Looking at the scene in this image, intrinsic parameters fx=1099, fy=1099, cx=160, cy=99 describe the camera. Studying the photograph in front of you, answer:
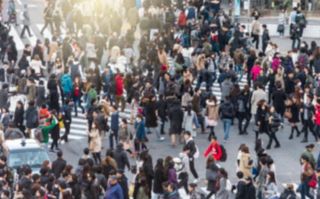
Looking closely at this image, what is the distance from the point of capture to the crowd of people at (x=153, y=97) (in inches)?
1054

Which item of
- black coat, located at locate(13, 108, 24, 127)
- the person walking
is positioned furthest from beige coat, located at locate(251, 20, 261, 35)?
black coat, located at locate(13, 108, 24, 127)

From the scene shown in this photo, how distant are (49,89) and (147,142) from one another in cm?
389

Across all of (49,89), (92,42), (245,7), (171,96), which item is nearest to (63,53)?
(92,42)

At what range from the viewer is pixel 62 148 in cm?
3400

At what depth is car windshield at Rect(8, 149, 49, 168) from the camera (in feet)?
92.8

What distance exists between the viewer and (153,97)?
33656mm

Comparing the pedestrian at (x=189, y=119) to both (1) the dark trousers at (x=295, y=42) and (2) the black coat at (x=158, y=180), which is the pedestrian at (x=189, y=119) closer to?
(2) the black coat at (x=158, y=180)

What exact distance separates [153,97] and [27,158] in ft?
20.8

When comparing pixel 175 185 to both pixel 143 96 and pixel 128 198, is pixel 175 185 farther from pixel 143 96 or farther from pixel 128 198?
pixel 143 96

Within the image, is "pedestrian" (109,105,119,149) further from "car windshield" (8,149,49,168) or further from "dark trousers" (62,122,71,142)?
"car windshield" (8,149,49,168)

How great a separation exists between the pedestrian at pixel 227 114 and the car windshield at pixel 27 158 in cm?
702

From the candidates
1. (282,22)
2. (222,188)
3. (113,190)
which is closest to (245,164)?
→ (222,188)

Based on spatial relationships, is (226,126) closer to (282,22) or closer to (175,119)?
(175,119)

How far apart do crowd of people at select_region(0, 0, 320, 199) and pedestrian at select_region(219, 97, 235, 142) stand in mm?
43
